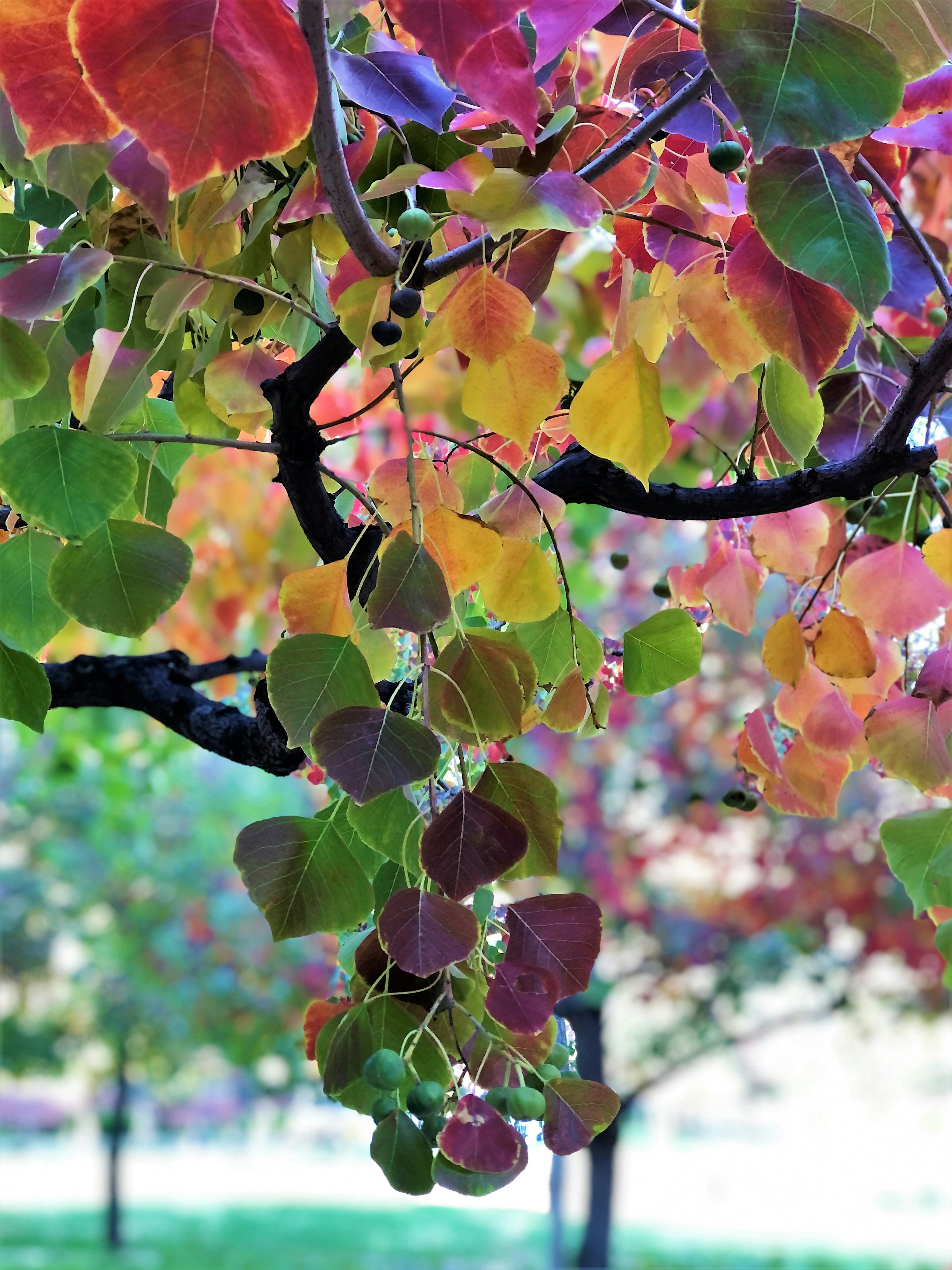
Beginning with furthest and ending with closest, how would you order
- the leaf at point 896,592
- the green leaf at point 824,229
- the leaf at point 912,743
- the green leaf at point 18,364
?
the leaf at point 896,592
the leaf at point 912,743
the green leaf at point 18,364
the green leaf at point 824,229

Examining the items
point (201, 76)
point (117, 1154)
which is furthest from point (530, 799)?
point (117, 1154)

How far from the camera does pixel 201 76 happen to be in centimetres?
45

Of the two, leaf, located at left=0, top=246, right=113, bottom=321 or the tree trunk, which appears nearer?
leaf, located at left=0, top=246, right=113, bottom=321

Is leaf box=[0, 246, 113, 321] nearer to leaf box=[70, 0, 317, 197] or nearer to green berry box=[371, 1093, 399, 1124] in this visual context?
leaf box=[70, 0, 317, 197]

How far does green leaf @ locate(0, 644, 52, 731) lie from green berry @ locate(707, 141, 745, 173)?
539mm

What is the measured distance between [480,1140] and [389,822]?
7.5 inches

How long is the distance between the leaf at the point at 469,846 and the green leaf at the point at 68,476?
0.89ft

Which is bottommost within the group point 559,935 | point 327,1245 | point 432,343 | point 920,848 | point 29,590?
point 327,1245

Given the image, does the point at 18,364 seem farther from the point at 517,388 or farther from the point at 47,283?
the point at 517,388

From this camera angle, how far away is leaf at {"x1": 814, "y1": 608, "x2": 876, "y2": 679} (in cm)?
100

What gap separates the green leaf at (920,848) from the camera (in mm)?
848

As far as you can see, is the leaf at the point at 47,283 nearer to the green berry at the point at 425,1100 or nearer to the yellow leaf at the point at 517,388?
the yellow leaf at the point at 517,388

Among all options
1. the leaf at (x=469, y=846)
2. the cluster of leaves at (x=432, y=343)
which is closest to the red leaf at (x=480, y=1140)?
the cluster of leaves at (x=432, y=343)

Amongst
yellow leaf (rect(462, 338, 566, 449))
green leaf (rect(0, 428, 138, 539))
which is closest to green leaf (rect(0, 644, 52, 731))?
green leaf (rect(0, 428, 138, 539))
